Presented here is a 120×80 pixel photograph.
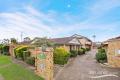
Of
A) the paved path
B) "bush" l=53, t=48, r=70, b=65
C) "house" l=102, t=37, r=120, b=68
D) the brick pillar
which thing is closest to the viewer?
the brick pillar

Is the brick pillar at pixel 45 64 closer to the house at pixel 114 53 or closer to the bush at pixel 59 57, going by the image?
the bush at pixel 59 57

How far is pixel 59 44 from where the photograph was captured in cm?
3675

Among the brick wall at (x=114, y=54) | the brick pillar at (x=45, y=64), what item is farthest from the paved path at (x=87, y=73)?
the brick wall at (x=114, y=54)

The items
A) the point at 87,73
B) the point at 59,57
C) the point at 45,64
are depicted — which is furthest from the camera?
the point at 59,57

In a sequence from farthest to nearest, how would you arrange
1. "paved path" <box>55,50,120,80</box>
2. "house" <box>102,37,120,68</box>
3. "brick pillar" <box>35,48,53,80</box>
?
"house" <box>102,37,120,68</box> < "paved path" <box>55,50,120,80</box> < "brick pillar" <box>35,48,53,80</box>

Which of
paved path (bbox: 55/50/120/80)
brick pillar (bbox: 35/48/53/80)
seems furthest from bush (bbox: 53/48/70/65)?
brick pillar (bbox: 35/48/53/80)

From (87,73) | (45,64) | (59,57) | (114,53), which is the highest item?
(114,53)

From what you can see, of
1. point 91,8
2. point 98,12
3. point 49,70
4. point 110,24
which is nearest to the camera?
point 49,70

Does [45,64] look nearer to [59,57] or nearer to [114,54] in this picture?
[59,57]

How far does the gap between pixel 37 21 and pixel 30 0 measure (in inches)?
379

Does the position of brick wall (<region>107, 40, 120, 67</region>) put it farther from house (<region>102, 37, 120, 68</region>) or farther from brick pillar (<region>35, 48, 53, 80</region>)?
brick pillar (<region>35, 48, 53, 80</region>)

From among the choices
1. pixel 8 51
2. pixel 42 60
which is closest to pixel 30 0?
pixel 42 60

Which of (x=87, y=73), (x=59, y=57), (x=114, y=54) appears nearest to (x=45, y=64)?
(x=87, y=73)

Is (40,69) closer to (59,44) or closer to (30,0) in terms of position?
(30,0)
